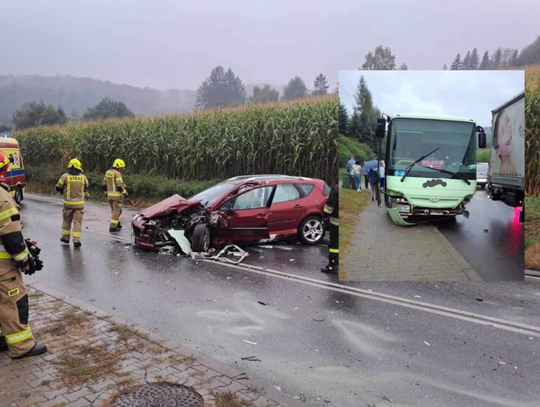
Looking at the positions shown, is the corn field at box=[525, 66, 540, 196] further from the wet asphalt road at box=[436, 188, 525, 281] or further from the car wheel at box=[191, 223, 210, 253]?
the car wheel at box=[191, 223, 210, 253]

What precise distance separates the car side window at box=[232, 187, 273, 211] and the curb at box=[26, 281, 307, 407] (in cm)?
405

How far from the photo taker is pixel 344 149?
6312 mm

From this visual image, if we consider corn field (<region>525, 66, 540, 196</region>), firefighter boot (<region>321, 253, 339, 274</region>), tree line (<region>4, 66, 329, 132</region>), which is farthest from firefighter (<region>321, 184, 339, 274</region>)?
tree line (<region>4, 66, 329, 132</region>)

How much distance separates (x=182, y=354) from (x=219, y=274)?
3.45 meters

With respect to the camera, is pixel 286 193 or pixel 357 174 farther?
pixel 286 193

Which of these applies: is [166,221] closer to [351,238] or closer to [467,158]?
[351,238]

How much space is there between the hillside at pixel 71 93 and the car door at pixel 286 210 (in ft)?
456

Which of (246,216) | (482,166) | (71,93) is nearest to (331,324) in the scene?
(482,166)

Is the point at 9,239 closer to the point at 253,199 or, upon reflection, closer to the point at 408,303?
the point at 408,303

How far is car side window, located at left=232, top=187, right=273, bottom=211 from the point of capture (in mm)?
9875

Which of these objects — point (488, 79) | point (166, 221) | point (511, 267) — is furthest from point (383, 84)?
point (166, 221)

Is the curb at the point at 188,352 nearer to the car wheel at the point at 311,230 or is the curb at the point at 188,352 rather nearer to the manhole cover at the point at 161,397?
the manhole cover at the point at 161,397

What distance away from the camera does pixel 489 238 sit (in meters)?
6.24

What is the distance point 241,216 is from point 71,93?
182m
